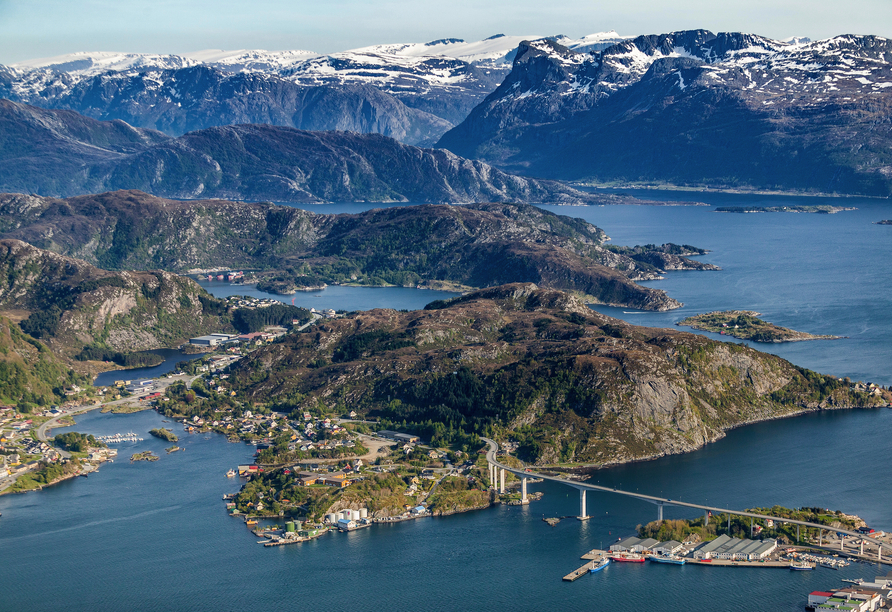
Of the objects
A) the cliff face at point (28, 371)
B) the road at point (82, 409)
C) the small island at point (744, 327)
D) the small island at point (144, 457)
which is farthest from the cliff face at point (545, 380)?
the small island at point (744, 327)

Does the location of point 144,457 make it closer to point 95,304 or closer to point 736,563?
point 736,563

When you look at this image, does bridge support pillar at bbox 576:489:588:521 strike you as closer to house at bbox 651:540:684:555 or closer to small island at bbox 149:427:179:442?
house at bbox 651:540:684:555

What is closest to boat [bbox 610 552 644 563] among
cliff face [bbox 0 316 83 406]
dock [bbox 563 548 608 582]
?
dock [bbox 563 548 608 582]

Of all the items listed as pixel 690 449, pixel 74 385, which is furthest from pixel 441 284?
pixel 690 449

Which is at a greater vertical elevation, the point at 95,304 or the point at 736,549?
the point at 95,304

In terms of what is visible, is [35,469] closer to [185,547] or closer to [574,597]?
[185,547]

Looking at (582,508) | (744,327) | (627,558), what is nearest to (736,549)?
(627,558)
